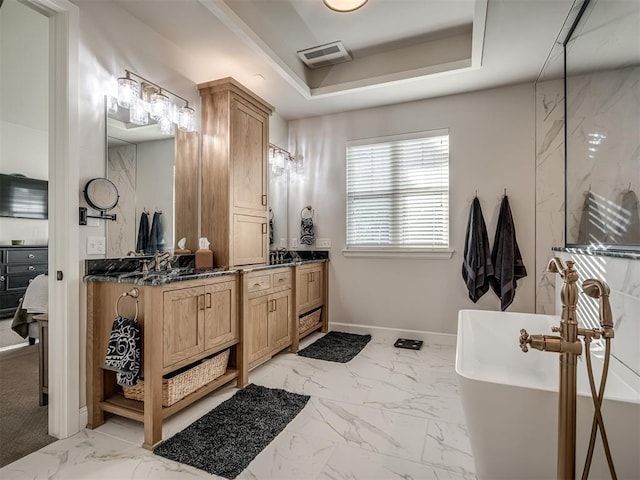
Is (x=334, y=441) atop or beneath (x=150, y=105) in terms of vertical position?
beneath

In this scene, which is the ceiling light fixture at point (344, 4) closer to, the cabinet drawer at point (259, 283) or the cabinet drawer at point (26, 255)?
the cabinet drawer at point (259, 283)

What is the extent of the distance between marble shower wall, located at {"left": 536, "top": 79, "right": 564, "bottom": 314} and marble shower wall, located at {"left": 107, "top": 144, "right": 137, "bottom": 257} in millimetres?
3306

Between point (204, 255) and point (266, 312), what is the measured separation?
2.35ft

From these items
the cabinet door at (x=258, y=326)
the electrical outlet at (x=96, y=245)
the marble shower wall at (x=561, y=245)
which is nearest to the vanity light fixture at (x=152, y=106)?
the electrical outlet at (x=96, y=245)

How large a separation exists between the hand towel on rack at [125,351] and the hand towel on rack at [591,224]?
8.38 ft

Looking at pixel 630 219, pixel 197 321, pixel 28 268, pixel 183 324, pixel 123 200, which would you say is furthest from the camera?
pixel 28 268

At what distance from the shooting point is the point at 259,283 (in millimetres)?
2799

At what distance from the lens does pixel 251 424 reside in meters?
2.02

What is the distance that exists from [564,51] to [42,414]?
14.5 feet

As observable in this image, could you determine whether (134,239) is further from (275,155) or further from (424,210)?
(424,210)

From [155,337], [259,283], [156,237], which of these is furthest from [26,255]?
[155,337]

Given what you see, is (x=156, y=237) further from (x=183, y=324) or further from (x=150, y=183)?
(x=183, y=324)

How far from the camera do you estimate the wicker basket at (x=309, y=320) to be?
11.8ft

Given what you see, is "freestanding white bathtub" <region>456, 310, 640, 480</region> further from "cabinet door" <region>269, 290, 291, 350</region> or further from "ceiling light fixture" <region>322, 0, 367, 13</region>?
"ceiling light fixture" <region>322, 0, 367, 13</region>
